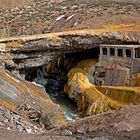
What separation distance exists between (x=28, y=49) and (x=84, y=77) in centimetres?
577

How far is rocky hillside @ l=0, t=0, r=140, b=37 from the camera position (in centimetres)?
5250

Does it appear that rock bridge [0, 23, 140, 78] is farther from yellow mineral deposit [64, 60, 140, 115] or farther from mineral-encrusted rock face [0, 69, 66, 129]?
mineral-encrusted rock face [0, 69, 66, 129]

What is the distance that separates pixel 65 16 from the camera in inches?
2253

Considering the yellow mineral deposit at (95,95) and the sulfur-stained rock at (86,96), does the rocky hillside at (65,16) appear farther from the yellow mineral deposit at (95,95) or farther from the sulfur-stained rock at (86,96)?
the yellow mineral deposit at (95,95)

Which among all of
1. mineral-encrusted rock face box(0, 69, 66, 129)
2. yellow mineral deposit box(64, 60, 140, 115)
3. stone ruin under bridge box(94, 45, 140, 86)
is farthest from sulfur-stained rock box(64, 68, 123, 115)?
mineral-encrusted rock face box(0, 69, 66, 129)

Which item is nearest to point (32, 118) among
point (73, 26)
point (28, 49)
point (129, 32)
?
point (28, 49)

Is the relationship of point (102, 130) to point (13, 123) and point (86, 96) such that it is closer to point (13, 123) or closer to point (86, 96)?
point (13, 123)

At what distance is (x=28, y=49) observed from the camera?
4100 centimetres

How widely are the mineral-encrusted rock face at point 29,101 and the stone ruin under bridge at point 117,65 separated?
634cm

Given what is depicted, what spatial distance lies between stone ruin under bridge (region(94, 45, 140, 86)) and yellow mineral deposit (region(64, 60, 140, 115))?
133 cm

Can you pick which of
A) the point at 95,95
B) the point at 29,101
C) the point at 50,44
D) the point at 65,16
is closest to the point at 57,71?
the point at 50,44

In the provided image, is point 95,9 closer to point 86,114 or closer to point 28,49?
point 28,49

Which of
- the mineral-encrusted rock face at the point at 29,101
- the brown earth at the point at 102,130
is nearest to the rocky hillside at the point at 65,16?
the mineral-encrusted rock face at the point at 29,101

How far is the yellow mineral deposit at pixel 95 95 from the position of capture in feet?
106
